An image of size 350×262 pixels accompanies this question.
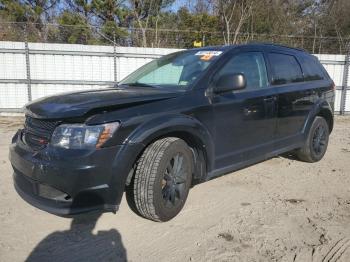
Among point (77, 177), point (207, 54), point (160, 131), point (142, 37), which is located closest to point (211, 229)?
point (160, 131)

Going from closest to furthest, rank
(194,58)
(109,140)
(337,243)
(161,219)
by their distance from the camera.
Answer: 1. (109,140)
2. (337,243)
3. (161,219)
4. (194,58)

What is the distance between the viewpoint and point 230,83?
156 inches

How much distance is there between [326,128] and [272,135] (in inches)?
67.6

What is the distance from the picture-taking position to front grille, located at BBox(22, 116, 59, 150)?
3.26 meters

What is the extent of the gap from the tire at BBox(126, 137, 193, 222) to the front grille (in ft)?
2.70

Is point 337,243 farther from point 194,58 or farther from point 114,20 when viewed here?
point 114,20

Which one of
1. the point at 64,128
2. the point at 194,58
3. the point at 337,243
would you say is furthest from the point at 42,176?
the point at 337,243

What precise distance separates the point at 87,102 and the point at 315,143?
397 centimetres

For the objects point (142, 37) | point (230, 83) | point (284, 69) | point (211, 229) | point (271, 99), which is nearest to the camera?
point (211, 229)

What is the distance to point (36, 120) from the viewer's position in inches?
136

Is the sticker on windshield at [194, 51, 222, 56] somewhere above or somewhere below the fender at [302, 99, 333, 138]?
above

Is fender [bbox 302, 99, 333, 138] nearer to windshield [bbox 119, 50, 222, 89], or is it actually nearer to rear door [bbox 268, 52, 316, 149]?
rear door [bbox 268, 52, 316, 149]

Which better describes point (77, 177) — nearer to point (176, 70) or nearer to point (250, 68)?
point (176, 70)

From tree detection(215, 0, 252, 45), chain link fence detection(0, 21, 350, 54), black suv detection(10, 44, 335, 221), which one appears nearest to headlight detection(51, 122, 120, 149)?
black suv detection(10, 44, 335, 221)
